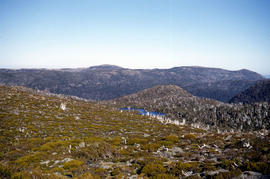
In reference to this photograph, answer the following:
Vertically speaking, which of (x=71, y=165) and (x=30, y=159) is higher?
(x=71, y=165)

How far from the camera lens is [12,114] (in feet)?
116

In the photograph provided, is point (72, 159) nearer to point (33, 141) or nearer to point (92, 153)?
point (92, 153)

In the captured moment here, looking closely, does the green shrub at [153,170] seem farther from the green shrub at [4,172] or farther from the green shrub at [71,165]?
the green shrub at [4,172]

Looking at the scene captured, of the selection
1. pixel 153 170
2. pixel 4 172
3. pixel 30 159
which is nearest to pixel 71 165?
pixel 4 172

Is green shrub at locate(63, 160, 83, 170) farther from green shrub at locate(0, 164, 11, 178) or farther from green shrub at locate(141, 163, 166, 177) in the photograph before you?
green shrub at locate(141, 163, 166, 177)

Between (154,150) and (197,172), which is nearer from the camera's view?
(197,172)

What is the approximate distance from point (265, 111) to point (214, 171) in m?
174

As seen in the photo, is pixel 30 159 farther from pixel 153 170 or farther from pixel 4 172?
pixel 153 170

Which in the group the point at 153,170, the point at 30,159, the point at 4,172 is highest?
the point at 4,172

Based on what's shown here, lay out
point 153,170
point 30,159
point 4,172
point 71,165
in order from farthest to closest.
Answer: point 30,159 < point 71,165 < point 153,170 < point 4,172

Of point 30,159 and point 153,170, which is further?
point 30,159

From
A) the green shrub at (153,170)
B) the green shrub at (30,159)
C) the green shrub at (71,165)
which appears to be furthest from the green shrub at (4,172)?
the green shrub at (153,170)

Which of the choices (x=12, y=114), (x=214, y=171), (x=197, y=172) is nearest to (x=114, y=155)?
(x=197, y=172)

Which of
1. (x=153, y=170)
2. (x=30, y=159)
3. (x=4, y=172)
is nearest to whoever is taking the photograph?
(x=4, y=172)
